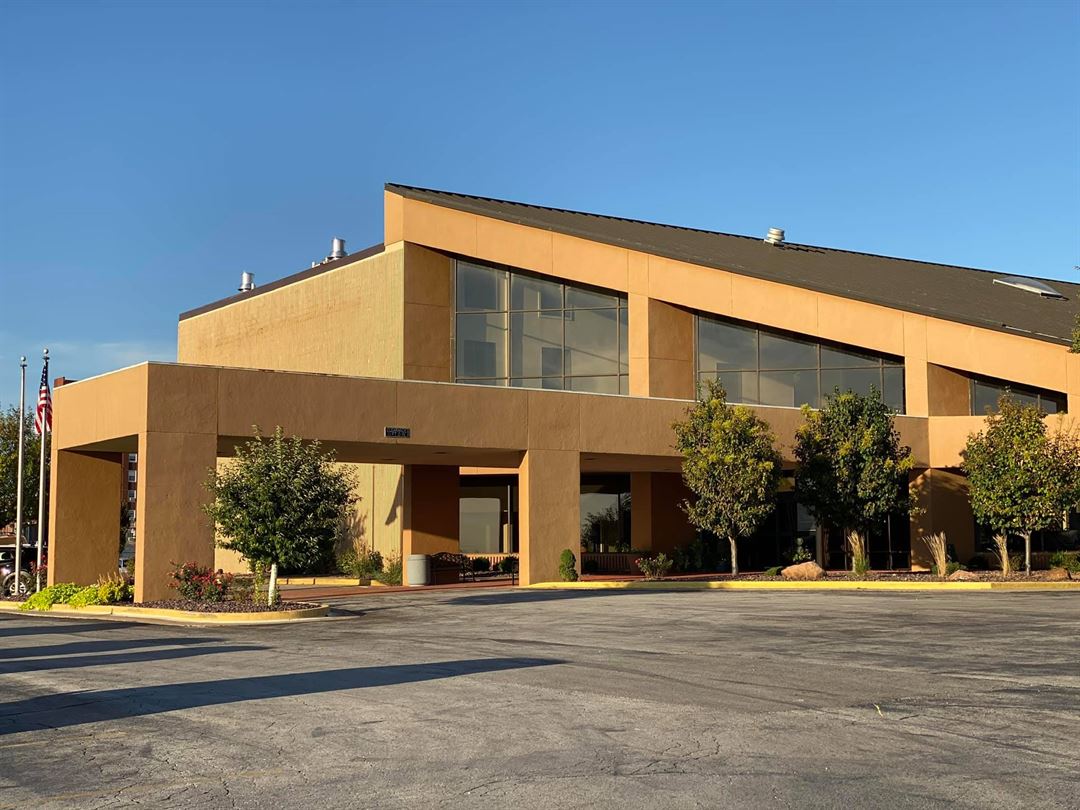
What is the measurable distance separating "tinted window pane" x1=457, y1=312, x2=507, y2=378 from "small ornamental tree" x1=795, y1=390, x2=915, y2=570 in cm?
1293

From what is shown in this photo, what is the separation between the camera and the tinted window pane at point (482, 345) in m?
43.6

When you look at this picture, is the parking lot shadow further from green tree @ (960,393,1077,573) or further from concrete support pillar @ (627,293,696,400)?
concrete support pillar @ (627,293,696,400)

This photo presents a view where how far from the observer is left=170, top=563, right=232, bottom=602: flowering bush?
26523 mm

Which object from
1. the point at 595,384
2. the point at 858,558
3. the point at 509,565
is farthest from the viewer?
the point at 595,384

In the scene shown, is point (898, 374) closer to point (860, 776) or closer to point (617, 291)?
point (617, 291)

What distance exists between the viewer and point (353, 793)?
8273 mm

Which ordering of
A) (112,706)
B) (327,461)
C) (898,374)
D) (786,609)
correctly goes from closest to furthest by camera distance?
(112,706) < (786,609) < (327,461) < (898,374)

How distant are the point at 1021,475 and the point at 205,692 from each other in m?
24.8

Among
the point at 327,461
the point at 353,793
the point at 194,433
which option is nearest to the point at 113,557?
the point at 194,433

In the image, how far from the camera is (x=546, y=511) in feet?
110

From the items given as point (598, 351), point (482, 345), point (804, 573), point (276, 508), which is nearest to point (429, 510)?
point (482, 345)

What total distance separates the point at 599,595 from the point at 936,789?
21.5 meters

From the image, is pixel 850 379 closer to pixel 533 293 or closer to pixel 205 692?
pixel 533 293

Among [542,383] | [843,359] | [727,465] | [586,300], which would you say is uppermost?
[586,300]
